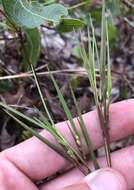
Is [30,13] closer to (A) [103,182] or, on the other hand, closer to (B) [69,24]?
(B) [69,24]

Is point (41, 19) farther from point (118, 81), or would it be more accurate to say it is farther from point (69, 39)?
point (69, 39)

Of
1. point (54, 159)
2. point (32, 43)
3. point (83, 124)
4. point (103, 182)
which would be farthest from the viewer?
point (32, 43)

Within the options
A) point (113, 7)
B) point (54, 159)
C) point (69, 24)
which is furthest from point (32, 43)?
point (54, 159)

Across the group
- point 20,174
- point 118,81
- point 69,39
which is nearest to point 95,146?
point 20,174

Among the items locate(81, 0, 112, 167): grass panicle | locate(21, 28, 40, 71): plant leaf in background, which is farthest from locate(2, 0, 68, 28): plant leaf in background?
locate(21, 28, 40, 71): plant leaf in background

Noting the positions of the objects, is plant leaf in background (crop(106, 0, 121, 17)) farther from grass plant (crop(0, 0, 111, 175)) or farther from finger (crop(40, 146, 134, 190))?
finger (crop(40, 146, 134, 190))
